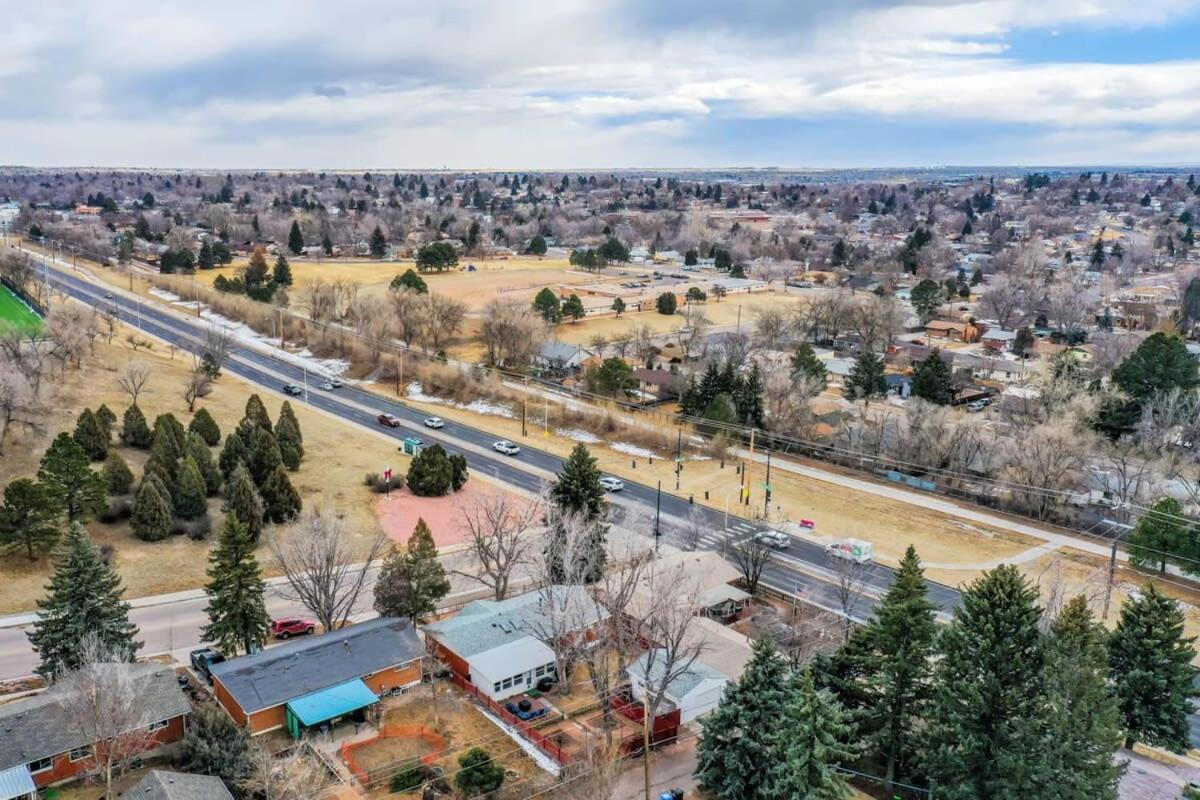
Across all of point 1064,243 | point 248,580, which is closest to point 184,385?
point 248,580

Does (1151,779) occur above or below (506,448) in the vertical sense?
below

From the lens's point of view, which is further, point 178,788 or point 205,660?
point 205,660

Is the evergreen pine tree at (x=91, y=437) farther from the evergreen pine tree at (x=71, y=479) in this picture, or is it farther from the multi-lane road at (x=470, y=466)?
the multi-lane road at (x=470, y=466)

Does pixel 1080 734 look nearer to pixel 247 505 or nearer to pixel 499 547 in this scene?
pixel 499 547

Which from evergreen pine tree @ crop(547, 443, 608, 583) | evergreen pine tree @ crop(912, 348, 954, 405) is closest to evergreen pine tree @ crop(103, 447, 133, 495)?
evergreen pine tree @ crop(547, 443, 608, 583)

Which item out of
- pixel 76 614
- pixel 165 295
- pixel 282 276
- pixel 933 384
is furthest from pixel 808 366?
pixel 165 295

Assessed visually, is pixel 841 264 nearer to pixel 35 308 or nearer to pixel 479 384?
pixel 479 384

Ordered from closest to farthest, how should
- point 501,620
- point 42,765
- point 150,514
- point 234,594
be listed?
1. point 42,765
2. point 234,594
3. point 501,620
4. point 150,514
